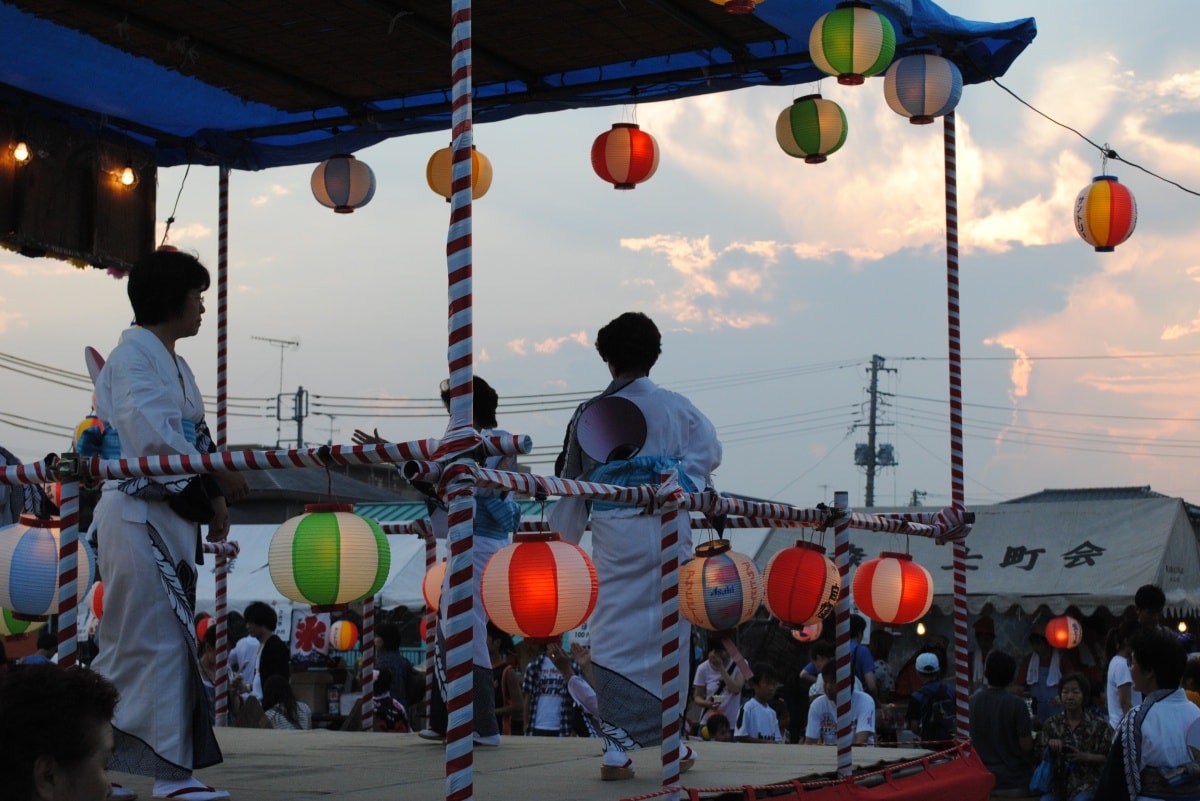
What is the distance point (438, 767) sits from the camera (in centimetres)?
548

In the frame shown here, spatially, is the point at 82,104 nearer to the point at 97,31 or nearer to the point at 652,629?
the point at 97,31

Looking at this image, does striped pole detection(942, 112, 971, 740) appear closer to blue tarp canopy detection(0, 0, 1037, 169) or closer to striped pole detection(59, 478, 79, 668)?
blue tarp canopy detection(0, 0, 1037, 169)

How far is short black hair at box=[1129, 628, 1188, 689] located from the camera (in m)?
5.40

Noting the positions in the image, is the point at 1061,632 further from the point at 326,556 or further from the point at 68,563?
the point at 68,563

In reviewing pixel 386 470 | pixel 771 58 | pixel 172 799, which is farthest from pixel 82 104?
pixel 386 470

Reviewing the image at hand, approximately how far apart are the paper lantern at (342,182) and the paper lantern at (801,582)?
4.38 m

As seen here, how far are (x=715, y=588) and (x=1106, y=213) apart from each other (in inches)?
221

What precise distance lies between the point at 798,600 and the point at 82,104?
5.52 m

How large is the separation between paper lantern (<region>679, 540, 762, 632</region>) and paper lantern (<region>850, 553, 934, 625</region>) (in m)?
2.18

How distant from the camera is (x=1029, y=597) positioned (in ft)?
53.3

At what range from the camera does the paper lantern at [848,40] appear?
7320 mm

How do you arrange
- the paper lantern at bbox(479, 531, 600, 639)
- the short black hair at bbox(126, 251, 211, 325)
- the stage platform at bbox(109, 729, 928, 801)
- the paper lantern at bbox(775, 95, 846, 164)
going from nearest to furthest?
the short black hair at bbox(126, 251, 211, 325), the stage platform at bbox(109, 729, 928, 801), the paper lantern at bbox(479, 531, 600, 639), the paper lantern at bbox(775, 95, 846, 164)

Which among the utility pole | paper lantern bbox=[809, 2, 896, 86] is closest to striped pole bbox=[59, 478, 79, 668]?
paper lantern bbox=[809, 2, 896, 86]

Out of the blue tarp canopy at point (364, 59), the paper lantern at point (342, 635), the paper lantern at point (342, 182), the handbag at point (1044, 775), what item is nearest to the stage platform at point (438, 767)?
the handbag at point (1044, 775)
